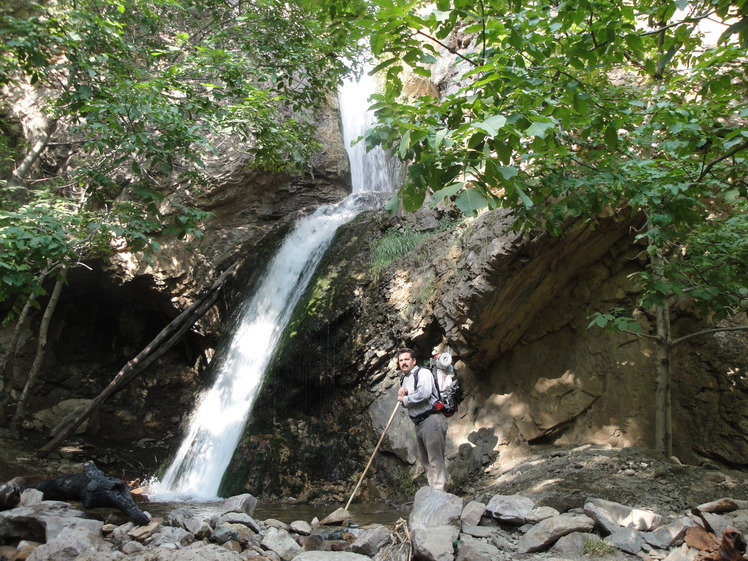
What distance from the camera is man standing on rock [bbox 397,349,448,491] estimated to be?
5309 mm

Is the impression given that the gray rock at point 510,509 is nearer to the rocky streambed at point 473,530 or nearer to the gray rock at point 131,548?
the rocky streambed at point 473,530

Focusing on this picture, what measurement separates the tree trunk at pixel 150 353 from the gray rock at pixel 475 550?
8121 mm

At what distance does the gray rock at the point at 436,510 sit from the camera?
387 cm

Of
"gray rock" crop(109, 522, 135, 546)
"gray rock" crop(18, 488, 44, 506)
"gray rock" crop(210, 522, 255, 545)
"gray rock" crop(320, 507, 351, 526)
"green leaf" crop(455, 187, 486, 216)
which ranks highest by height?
"green leaf" crop(455, 187, 486, 216)

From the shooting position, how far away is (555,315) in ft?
22.7

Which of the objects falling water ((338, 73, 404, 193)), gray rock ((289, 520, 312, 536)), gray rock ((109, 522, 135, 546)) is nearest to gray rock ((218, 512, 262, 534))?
gray rock ((289, 520, 312, 536))

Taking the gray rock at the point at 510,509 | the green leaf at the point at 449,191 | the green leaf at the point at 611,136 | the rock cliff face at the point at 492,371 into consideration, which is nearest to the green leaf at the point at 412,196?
the green leaf at the point at 449,191

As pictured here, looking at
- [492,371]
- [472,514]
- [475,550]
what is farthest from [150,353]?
[475,550]

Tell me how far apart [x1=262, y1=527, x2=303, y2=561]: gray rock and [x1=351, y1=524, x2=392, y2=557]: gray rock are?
435mm

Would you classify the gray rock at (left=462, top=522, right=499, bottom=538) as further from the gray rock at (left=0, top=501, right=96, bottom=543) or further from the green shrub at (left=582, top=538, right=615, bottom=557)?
the gray rock at (left=0, top=501, right=96, bottom=543)

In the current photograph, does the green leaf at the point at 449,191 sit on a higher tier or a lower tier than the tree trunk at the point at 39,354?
higher

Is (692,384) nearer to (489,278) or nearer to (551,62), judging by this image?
(489,278)

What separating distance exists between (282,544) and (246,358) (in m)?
5.73

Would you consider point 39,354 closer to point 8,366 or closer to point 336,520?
point 8,366
